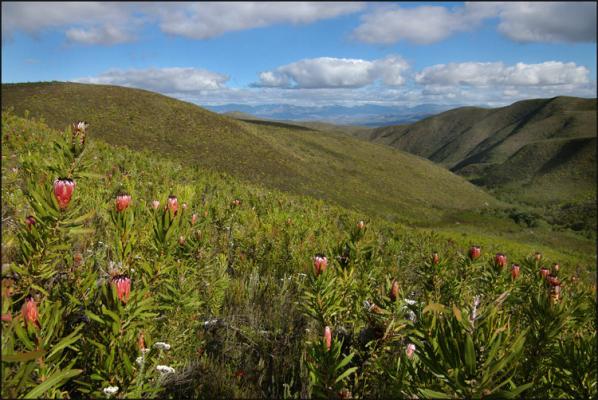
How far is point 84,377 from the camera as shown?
5.49 feet

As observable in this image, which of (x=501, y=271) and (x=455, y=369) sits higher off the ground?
(x=455, y=369)

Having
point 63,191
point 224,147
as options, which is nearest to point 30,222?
point 63,191

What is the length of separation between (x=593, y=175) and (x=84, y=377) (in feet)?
283

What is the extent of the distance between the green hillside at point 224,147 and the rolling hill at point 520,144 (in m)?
33.1

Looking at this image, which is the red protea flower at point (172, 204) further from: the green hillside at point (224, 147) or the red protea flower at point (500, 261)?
the green hillside at point (224, 147)

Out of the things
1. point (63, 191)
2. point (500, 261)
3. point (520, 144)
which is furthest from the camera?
point (520, 144)

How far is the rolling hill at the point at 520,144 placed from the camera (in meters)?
72.0

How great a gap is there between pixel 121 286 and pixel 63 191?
0.58m

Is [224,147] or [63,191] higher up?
[63,191]

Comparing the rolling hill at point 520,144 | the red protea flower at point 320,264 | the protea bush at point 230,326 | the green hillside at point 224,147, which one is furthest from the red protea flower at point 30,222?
the rolling hill at point 520,144

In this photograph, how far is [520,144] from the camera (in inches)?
4478

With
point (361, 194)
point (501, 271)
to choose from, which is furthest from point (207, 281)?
point (361, 194)

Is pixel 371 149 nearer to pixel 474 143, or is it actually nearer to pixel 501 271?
pixel 501 271

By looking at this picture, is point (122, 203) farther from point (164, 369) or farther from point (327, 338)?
point (327, 338)
